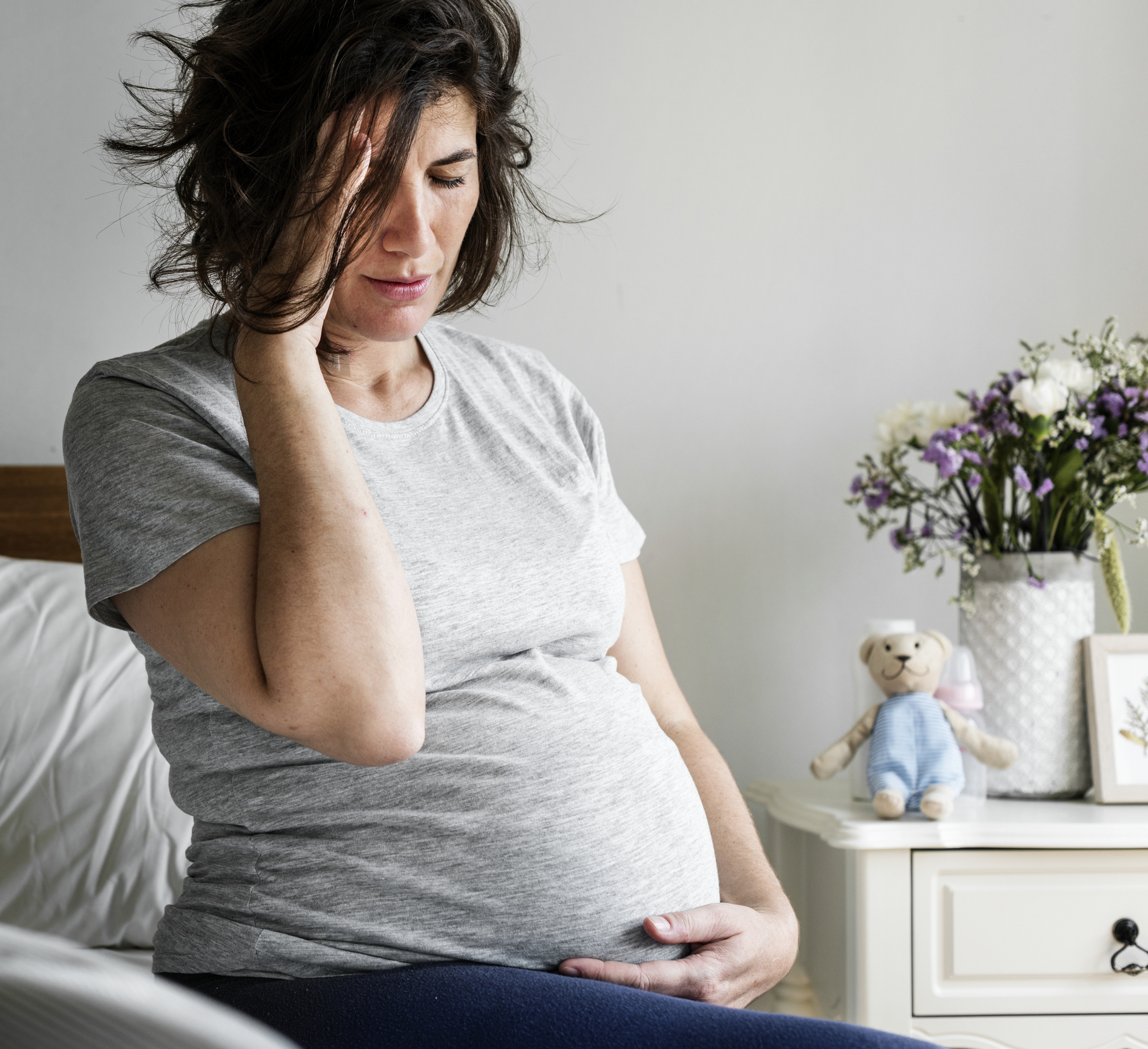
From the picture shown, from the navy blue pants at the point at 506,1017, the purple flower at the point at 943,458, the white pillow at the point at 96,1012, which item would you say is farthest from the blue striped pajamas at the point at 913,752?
the white pillow at the point at 96,1012

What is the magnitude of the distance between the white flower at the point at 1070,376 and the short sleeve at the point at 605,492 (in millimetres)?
626

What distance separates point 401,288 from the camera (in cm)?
80

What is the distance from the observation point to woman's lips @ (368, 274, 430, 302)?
80 cm

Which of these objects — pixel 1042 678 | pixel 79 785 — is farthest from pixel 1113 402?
pixel 79 785

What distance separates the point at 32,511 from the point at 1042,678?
138 cm

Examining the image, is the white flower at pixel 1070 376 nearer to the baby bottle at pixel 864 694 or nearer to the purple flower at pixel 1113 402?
the purple flower at pixel 1113 402

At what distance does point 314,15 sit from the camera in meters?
0.71

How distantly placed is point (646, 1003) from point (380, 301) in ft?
1.75

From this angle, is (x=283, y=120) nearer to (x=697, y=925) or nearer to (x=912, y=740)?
(x=697, y=925)

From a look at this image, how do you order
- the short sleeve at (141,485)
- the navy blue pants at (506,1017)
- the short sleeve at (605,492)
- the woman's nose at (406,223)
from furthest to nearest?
the short sleeve at (605,492)
the woman's nose at (406,223)
the short sleeve at (141,485)
the navy blue pants at (506,1017)

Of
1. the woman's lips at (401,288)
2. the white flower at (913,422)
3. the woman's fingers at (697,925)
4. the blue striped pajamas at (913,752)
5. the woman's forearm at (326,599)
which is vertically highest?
the woman's lips at (401,288)

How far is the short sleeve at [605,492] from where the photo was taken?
95cm

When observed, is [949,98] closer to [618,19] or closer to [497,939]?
[618,19]

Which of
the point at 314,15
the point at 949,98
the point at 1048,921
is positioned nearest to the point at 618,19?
the point at 949,98
